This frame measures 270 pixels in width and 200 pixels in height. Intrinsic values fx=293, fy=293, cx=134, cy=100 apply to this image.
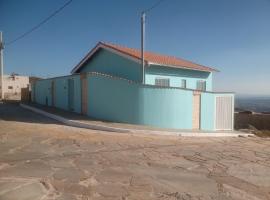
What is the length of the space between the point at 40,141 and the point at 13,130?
2961 mm

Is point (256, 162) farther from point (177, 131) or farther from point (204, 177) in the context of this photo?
point (177, 131)

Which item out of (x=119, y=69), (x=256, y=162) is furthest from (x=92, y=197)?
(x=119, y=69)

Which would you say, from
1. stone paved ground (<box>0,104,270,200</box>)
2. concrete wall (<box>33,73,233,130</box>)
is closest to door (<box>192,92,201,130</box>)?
→ concrete wall (<box>33,73,233,130</box>)

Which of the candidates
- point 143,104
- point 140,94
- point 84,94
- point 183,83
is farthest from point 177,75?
point 84,94

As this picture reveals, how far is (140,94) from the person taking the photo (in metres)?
15.4

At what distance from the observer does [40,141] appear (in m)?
10.7

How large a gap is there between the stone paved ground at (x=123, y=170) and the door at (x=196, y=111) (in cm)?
573

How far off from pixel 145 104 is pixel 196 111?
3507 millimetres

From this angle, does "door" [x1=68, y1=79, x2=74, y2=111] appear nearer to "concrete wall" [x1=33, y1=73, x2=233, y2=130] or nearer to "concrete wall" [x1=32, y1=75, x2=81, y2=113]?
"concrete wall" [x1=32, y1=75, x2=81, y2=113]

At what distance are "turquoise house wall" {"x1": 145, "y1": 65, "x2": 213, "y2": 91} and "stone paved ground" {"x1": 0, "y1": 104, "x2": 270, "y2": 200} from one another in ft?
26.9

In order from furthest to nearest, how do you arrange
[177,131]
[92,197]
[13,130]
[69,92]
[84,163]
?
[69,92] → [177,131] → [13,130] → [84,163] → [92,197]

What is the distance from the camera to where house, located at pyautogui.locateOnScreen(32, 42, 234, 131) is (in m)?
15.5

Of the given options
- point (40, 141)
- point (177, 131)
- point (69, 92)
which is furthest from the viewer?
point (69, 92)

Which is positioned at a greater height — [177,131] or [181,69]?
[181,69]
